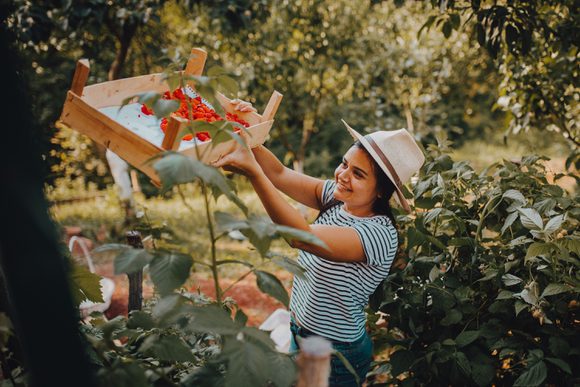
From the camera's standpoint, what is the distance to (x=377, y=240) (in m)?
1.90

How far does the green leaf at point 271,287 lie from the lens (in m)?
1.19

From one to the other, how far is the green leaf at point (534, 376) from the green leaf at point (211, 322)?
1159mm

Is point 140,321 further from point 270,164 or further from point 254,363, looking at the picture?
point 270,164

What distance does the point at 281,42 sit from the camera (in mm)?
7227

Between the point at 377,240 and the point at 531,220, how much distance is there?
21.5 inches

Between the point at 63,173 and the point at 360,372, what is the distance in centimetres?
901

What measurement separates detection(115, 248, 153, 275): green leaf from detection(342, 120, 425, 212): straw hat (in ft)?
3.37

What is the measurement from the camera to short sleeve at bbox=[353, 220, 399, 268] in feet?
6.15

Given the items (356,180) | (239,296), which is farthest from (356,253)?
(239,296)

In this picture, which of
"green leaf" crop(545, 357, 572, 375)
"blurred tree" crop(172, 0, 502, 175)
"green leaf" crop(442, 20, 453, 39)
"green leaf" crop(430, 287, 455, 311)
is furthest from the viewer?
"blurred tree" crop(172, 0, 502, 175)

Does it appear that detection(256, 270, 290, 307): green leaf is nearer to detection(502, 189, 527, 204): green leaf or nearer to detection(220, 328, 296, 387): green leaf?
detection(220, 328, 296, 387): green leaf

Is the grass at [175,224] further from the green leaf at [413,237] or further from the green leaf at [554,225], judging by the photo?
the green leaf at [554,225]

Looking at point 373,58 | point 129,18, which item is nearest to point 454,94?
point 373,58

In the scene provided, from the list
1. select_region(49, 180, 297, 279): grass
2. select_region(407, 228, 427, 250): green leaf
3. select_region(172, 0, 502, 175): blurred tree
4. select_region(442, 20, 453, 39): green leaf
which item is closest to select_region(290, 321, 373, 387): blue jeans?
select_region(407, 228, 427, 250): green leaf
